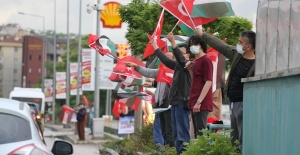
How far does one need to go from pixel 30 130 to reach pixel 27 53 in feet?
600

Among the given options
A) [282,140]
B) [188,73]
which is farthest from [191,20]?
[282,140]

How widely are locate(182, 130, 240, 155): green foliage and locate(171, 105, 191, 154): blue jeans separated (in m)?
1.87

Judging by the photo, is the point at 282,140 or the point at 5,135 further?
the point at 282,140

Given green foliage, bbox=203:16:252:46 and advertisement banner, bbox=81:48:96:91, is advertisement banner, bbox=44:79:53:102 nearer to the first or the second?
advertisement banner, bbox=81:48:96:91

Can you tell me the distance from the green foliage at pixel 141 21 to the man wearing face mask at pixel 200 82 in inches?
384

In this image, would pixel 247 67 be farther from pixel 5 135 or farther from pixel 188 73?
pixel 5 135

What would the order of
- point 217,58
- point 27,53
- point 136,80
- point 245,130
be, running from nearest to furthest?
point 245,130, point 217,58, point 136,80, point 27,53

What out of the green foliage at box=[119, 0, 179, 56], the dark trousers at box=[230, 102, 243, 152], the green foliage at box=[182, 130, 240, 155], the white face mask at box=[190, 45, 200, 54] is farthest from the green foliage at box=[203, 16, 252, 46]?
the green foliage at box=[182, 130, 240, 155]

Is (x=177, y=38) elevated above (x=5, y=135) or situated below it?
above

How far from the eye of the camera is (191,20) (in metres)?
14.4

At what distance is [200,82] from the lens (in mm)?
13047

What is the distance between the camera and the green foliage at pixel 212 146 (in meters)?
11.2

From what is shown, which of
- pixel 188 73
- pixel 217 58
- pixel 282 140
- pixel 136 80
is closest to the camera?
pixel 282 140

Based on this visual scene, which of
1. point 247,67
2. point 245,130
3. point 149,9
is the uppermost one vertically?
point 149,9
